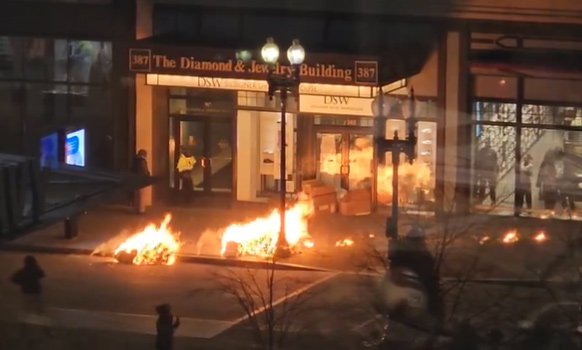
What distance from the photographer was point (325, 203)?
28.5 m

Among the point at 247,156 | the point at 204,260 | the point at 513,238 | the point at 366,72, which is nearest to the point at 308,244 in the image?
the point at 204,260

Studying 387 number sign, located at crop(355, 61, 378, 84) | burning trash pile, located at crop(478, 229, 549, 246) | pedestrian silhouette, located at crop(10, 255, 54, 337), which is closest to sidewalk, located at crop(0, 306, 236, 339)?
pedestrian silhouette, located at crop(10, 255, 54, 337)

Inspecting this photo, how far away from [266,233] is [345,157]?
5146mm

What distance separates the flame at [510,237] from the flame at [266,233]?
147 inches

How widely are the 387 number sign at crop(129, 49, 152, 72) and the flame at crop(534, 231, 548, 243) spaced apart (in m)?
9.28

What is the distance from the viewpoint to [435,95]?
92.2 ft

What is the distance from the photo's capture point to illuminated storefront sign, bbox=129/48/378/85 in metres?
27.3

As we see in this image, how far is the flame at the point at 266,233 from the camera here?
23.9m

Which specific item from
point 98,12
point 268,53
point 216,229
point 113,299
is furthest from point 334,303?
point 98,12

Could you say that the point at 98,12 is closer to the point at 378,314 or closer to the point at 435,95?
the point at 435,95

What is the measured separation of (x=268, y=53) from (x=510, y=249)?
18.6ft

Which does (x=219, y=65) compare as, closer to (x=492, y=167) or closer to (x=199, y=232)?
(x=199, y=232)

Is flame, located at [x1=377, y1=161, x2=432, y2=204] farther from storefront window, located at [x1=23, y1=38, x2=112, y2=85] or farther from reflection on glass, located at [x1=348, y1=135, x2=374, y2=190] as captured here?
storefront window, located at [x1=23, y1=38, x2=112, y2=85]

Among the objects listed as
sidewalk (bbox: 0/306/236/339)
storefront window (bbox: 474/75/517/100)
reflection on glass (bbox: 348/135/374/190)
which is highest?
storefront window (bbox: 474/75/517/100)
